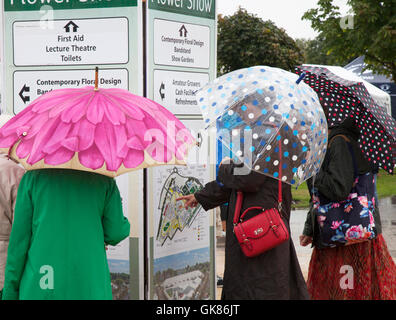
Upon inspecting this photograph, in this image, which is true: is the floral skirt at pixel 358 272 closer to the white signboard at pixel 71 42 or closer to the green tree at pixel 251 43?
the white signboard at pixel 71 42

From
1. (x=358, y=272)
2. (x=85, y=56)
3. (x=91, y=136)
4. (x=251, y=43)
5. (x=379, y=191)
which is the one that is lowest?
(x=379, y=191)

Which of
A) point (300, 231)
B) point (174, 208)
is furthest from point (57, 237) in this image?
point (300, 231)

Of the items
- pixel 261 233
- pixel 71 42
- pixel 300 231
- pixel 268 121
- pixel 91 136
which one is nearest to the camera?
pixel 91 136

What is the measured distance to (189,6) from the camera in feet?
14.4

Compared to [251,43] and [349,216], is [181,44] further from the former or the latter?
[251,43]

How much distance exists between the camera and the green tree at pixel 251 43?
12.4 m

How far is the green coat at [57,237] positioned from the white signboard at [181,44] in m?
1.60

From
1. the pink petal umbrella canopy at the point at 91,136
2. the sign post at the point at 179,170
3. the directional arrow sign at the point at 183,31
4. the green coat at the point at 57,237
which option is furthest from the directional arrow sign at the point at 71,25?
the green coat at the point at 57,237

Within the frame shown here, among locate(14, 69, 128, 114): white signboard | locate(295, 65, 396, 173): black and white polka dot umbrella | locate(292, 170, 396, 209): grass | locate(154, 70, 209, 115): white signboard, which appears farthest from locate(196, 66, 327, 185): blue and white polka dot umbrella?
locate(292, 170, 396, 209): grass

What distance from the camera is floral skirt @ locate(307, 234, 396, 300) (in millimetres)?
4422

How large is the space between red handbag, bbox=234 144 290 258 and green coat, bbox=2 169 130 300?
919mm

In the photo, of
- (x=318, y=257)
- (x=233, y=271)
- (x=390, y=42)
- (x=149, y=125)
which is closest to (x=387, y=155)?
(x=318, y=257)

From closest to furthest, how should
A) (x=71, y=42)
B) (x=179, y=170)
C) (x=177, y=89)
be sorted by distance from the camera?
(x=71, y=42)
(x=177, y=89)
(x=179, y=170)

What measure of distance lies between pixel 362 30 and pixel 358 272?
1072cm
